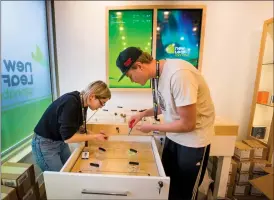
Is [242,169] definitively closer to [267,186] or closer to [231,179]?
[231,179]

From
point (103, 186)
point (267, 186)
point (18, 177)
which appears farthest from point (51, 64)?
point (267, 186)

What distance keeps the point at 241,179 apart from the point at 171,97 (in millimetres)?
1394

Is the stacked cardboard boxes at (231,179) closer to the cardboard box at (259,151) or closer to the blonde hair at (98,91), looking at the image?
the cardboard box at (259,151)

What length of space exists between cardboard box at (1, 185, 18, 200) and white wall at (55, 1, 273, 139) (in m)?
1.12

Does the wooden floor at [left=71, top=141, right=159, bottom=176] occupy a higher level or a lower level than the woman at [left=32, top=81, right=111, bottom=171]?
lower

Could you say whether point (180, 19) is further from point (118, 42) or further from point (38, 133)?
point (38, 133)

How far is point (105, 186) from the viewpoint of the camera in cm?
78

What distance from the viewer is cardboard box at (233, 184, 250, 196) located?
1.71 m

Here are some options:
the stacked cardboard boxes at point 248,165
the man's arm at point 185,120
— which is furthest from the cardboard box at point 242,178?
the man's arm at point 185,120

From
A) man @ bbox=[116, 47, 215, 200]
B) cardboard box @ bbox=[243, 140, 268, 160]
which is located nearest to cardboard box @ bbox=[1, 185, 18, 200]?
man @ bbox=[116, 47, 215, 200]

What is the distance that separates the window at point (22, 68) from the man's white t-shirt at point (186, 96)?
117 cm

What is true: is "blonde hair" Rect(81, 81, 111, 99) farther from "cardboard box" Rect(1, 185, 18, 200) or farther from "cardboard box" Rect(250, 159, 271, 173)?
"cardboard box" Rect(250, 159, 271, 173)

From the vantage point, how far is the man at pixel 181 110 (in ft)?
2.76

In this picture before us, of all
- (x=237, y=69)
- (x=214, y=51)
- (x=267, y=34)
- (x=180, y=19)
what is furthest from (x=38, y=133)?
(x=267, y=34)
